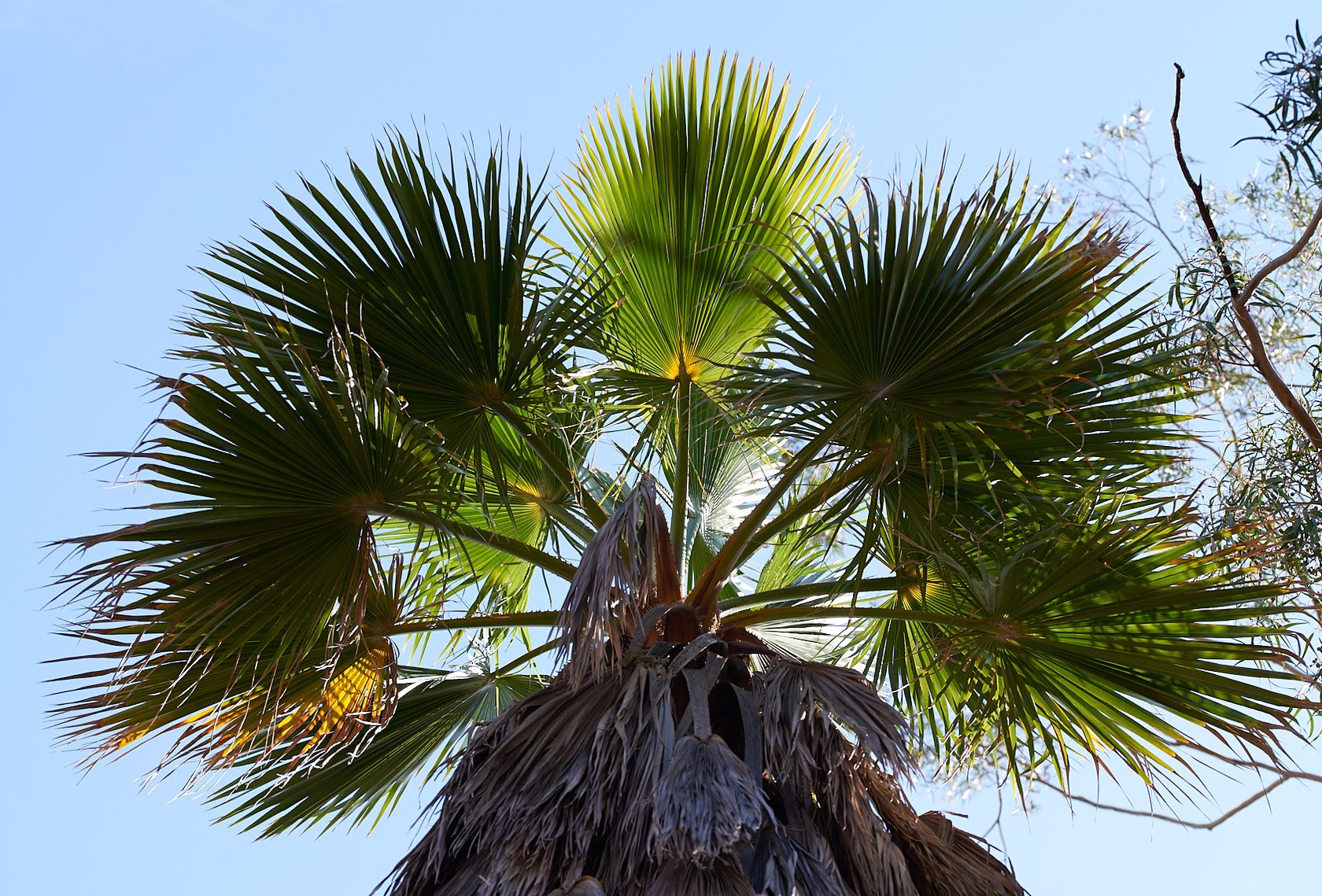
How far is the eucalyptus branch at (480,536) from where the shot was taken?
13.8 feet

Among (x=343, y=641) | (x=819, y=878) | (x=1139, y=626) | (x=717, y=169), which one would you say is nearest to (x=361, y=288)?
(x=343, y=641)

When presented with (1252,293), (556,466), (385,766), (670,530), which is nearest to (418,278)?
(556,466)

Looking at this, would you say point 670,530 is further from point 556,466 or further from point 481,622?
point 481,622

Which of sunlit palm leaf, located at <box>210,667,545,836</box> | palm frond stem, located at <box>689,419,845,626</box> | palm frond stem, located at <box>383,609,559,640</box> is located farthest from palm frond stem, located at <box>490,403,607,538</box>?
sunlit palm leaf, located at <box>210,667,545,836</box>

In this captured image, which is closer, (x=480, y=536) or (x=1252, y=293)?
(x=480, y=536)

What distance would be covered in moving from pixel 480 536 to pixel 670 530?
98cm

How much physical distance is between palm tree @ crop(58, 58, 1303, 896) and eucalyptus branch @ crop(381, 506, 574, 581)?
0.02m

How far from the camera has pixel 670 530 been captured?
16.2ft

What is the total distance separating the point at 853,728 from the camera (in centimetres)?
370

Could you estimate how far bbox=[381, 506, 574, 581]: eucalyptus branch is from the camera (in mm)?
4219

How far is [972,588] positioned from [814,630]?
5.08ft

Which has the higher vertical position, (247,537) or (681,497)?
(681,497)

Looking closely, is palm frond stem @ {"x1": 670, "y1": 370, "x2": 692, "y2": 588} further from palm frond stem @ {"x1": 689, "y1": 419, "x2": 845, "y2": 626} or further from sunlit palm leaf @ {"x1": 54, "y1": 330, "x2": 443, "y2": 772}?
sunlit palm leaf @ {"x1": 54, "y1": 330, "x2": 443, "y2": 772}

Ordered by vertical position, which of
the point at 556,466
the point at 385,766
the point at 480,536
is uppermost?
the point at 556,466
